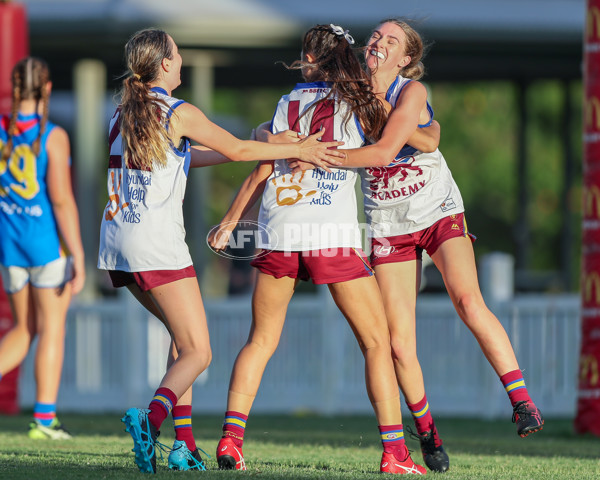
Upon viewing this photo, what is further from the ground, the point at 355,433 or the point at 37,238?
the point at 37,238

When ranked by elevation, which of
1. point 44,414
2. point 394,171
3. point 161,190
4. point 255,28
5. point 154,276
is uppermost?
point 255,28

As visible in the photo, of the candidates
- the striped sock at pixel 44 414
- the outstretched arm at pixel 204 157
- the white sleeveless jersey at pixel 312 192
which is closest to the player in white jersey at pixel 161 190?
the white sleeveless jersey at pixel 312 192

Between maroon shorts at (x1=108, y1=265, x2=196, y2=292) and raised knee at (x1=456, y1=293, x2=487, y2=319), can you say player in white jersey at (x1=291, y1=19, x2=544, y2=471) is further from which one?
maroon shorts at (x1=108, y1=265, x2=196, y2=292)

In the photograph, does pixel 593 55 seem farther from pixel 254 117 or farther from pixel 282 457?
pixel 254 117

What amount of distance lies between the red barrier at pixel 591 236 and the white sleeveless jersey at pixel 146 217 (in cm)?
415

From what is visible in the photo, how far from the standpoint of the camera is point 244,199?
4988mm

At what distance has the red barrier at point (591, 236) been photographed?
25.7 feet

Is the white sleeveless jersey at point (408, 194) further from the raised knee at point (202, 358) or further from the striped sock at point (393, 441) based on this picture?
the raised knee at point (202, 358)

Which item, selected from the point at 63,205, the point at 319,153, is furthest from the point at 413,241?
the point at 63,205

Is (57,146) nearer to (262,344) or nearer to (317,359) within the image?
(262,344)

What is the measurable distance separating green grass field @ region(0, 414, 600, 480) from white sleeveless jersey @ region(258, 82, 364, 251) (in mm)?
1072

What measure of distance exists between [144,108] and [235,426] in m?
1.53

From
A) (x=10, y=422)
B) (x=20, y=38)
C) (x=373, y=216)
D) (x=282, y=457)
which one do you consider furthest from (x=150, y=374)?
(x=373, y=216)

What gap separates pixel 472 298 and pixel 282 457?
146cm
